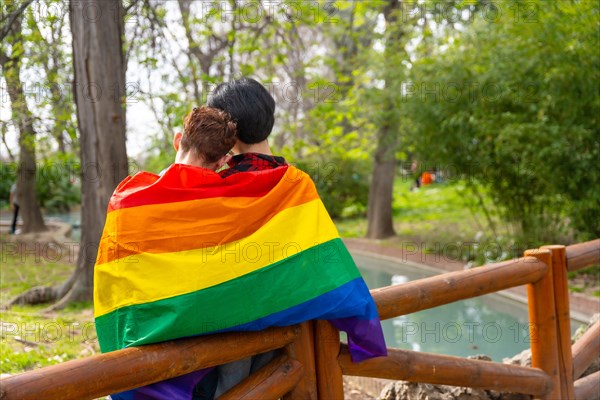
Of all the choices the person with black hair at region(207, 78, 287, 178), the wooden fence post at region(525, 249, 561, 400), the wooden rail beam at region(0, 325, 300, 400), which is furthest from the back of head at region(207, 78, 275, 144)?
the wooden fence post at region(525, 249, 561, 400)

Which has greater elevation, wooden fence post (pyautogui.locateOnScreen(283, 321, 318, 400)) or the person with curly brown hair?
the person with curly brown hair

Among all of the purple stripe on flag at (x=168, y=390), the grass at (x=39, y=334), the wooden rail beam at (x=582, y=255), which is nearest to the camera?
the purple stripe on flag at (x=168, y=390)

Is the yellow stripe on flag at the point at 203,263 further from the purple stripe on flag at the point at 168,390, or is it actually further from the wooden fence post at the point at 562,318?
the wooden fence post at the point at 562,318

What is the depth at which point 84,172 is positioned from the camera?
245 inches

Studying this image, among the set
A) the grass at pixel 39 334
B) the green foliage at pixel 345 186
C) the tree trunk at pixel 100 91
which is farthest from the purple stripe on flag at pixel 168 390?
the green foliage at pixel 345 186

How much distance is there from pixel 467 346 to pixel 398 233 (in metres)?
7.72

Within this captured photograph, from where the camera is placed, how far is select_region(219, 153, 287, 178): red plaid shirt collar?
6.74 ft

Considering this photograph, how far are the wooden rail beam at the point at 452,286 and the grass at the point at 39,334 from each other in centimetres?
259

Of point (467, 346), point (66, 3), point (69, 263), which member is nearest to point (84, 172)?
point (66, 3)

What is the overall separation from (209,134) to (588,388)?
2533mm

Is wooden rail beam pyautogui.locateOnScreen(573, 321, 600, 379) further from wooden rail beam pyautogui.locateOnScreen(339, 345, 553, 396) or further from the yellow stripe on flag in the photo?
the yellow stripe on flag

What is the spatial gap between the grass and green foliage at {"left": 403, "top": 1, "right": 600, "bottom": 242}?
5.18m

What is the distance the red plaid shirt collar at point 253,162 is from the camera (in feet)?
6.74

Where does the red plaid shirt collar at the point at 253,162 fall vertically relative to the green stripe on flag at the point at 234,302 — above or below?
above
